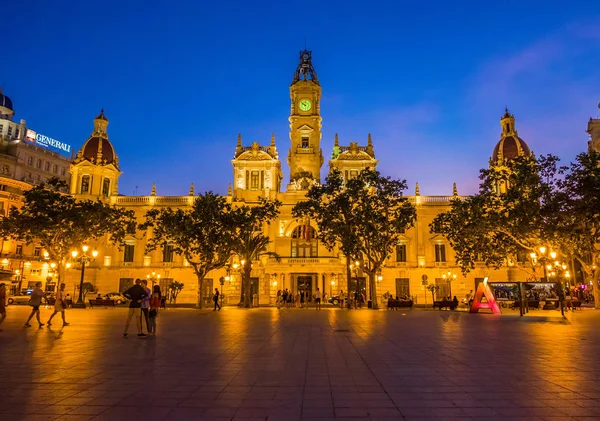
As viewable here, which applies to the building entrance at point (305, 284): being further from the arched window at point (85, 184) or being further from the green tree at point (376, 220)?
the arched window at point (85, 184)

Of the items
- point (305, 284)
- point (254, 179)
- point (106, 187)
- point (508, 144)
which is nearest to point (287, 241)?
point (305, 284)

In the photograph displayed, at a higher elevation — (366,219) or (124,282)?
(366,219)

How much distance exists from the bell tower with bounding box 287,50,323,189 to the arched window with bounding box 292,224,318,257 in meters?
7.73

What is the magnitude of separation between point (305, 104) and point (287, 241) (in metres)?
20.4

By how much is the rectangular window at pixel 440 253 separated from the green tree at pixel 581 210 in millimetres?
22377

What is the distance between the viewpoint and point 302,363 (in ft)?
31.8

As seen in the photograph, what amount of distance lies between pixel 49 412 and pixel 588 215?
36718 mm

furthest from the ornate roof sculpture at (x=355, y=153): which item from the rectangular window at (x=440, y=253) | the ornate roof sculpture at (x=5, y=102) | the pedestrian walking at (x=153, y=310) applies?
the ornate roof sculpture at (x=5, y=102)

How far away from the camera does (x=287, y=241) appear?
58312 mm

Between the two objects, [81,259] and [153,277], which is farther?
[153,277]

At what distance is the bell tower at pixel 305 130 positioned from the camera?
208 ft

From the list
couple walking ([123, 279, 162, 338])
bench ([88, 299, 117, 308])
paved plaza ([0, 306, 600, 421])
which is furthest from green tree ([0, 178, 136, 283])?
paved plaza ([0, 306, 600, 421])

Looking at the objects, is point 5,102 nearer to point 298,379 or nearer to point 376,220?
point 376,220

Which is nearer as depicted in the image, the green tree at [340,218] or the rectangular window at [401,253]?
the green tree at [340,218]
